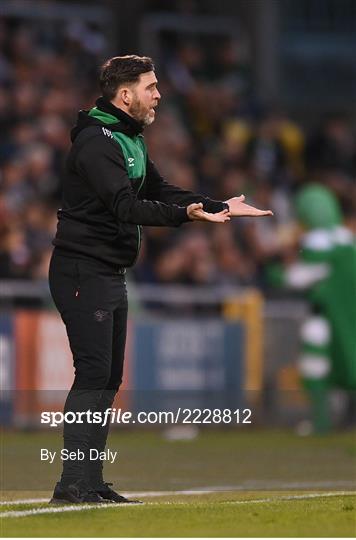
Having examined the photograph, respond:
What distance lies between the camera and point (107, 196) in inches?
316

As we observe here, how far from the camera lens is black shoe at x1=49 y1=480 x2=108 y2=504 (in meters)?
8.09

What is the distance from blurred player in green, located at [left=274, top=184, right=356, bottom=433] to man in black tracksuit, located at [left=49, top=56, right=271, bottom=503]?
26.6 feet

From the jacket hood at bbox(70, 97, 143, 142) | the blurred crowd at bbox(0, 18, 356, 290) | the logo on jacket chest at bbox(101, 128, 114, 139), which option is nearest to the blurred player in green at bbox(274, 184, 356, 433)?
the blurred crowd at bbox(0, 18, 356, 290)

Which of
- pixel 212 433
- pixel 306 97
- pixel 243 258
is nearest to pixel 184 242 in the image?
pixel 243 258

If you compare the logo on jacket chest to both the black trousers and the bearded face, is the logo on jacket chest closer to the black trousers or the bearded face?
the bearded face

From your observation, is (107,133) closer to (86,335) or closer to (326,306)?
(86,335)

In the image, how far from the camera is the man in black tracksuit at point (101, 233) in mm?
8039

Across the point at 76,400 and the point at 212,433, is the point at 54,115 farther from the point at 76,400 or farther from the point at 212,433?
the point at 76,400

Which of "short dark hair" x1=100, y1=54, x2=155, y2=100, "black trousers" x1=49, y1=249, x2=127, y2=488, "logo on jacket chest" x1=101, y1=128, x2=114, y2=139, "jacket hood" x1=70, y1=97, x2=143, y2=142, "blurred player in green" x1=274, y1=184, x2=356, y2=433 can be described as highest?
"short dark hair" x1=100, y1=54, x2=155, y2=100

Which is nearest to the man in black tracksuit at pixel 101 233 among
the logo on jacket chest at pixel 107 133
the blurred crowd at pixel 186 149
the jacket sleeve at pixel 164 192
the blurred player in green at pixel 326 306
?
the logo on jacket chest at pixel 107 133

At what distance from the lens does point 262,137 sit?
22.5m

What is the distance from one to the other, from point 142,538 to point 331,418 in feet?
34.4

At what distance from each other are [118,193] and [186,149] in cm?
1307

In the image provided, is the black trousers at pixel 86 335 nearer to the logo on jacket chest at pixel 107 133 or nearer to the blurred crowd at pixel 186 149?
the logo on jacket chest at pixel 107 133
